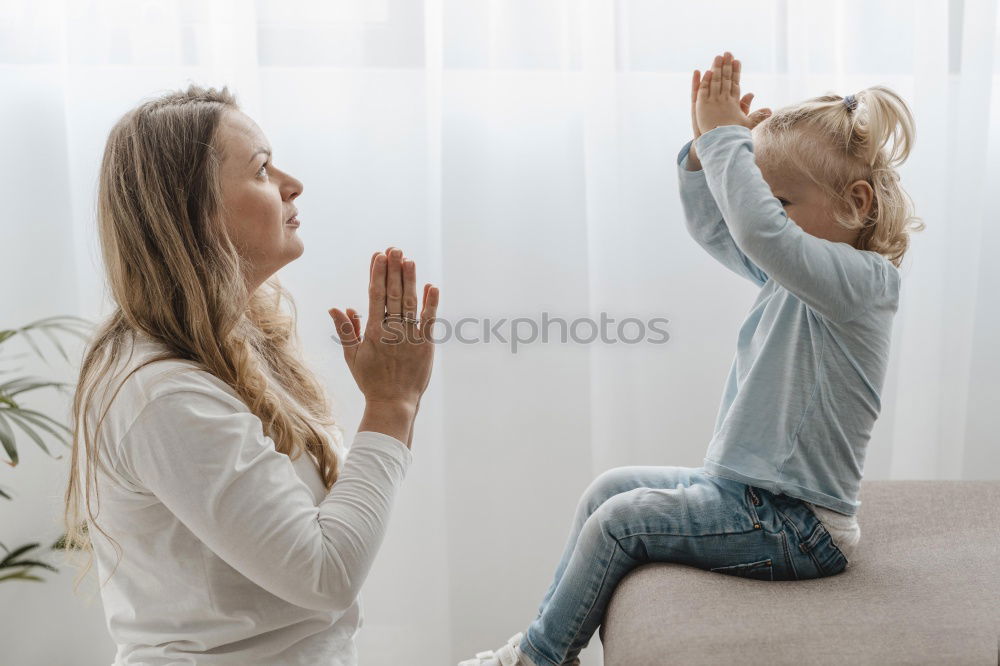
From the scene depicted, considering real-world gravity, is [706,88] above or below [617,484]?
above

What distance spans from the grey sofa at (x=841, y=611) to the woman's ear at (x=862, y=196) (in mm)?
458

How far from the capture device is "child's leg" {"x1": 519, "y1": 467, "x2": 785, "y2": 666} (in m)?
1.09

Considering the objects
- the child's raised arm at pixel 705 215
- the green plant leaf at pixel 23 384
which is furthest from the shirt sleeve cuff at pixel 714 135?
the green plant leaf at pixel 23 384

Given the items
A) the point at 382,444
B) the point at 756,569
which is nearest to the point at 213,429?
the point at 382,444

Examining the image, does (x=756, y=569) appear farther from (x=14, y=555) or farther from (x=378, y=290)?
(x=14, y=555)

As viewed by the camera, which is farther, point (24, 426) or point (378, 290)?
point (24, 426)

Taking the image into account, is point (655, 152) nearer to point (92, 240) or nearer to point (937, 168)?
point (937, 168)

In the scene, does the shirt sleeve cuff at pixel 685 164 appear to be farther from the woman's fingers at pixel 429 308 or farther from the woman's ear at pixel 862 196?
the woman's fingers at pixel 429 308

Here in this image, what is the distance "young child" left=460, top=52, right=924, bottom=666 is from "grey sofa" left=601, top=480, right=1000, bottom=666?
0.13ft

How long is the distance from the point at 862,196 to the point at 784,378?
277 millimetres

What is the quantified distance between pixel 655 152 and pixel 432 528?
0.89m

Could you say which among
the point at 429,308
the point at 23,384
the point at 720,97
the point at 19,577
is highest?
the point at 720,97

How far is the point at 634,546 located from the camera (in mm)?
1093

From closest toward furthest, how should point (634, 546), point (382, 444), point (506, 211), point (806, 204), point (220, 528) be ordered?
point (220, 528)
point (382, 444)
point (634, 546)
point (806, 204)
point (506, 211)
